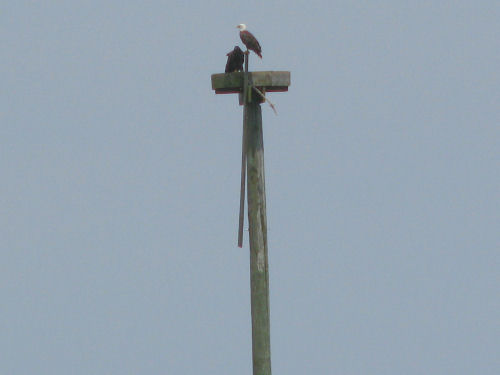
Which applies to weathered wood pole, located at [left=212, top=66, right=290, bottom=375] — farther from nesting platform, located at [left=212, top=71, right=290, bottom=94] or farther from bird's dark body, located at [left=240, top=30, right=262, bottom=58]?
bird's dark body, located at [left=240, top=30, right=262, bottom=58]

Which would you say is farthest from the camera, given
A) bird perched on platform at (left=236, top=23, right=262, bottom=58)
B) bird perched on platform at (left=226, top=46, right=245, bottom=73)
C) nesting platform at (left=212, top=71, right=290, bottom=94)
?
bird perched on platform at (left=236, top=23, right=262, bottom=58)

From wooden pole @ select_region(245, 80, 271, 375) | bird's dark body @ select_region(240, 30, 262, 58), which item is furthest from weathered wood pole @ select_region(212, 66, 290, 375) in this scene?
bird's dark body @ select_region(240, 30, 262, 58)

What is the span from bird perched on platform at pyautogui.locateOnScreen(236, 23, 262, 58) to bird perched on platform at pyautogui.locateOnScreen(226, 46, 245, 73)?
0.13 m

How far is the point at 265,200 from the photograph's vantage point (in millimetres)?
7363

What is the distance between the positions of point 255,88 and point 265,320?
2.27 meters

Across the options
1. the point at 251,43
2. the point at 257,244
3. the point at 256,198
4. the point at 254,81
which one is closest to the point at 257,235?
the point at 257,244

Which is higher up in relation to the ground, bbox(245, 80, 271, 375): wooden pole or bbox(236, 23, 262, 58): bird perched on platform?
bbox(236, 23, 262, 58): bird perched on platform

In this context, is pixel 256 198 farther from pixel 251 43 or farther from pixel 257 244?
pixel 251 43

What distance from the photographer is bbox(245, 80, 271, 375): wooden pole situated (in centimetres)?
725

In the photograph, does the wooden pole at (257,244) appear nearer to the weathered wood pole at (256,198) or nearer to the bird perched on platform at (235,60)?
the weathered wood pole at (256,198)

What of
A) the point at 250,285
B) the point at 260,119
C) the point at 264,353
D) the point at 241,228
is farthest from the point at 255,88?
the point at 264,353

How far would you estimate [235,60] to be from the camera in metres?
7.54

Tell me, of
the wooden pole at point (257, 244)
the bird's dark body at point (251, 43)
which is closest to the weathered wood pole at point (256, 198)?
the wooden pole at point (257, 244)

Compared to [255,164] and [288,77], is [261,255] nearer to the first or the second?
[255,164]
